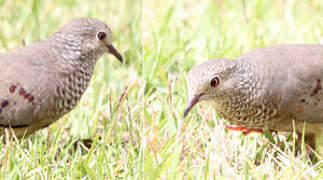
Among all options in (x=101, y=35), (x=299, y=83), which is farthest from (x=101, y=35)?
(x=299, y=83)

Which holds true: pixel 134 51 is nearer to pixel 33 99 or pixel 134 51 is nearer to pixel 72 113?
pixel 72 113

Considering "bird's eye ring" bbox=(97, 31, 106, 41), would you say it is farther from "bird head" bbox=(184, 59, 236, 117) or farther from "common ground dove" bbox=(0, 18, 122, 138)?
"bird head" bbox=(184, 59, 236, 117)

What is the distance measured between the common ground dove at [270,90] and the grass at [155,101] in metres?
0.14

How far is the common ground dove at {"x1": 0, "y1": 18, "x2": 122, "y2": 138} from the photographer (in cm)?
276

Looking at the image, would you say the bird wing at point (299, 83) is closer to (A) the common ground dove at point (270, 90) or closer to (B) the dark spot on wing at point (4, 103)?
(A) the common ground dove at point (270, 90)

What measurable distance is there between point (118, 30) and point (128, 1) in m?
0.19

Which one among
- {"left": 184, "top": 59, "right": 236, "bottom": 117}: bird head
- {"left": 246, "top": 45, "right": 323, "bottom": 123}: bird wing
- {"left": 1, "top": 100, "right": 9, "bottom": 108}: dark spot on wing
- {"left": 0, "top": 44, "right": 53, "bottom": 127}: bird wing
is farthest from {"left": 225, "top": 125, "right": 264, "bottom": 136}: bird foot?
{"left": 1, "top": 100, "right": 9, "bottom": 108}: dark spot on wing

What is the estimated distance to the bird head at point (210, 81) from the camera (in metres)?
2.66

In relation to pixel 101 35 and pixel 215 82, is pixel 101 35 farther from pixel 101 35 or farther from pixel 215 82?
pixel 215 82

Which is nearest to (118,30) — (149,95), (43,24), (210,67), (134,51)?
(134,51)

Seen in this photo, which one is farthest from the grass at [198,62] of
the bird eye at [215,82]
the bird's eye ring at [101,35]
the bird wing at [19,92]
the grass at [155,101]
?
the bird wing at [19,92]

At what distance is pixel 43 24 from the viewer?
3975 mm

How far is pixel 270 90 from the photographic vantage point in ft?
9.25

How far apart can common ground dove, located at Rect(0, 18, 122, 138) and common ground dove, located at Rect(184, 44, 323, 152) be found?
486 millimetres
